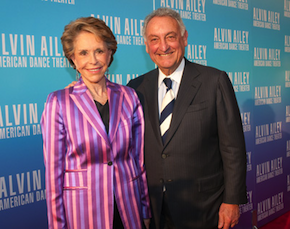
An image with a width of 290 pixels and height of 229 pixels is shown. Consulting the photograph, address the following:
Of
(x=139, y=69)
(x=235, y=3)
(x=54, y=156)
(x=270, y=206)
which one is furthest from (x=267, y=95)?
(x=54, y=156)

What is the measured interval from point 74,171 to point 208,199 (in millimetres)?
1039

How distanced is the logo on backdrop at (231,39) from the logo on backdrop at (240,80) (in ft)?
1.20

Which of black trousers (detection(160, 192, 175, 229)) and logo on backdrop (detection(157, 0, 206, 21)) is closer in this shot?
black trousers (detection(160, 192, 175, 229))

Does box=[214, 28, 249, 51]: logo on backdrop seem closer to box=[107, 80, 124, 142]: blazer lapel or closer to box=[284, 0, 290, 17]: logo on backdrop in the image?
box=[284, 0, 290, 17]: logo on backdrop

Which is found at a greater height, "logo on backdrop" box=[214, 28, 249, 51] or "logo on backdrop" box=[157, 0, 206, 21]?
"logo on backdrop" box=[157, 0, 206, 21]

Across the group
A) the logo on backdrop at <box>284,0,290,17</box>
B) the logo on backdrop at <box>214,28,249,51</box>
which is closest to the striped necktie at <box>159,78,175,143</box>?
the logo on backdrop at <box>214,28,249,51</box>

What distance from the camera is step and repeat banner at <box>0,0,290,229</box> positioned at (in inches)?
99.9

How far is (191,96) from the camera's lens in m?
2.21

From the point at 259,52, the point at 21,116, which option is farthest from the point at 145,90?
the point at 259,52

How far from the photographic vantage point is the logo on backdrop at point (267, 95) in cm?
471

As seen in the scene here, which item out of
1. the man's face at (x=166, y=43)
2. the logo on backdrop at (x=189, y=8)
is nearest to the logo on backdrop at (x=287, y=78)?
the logo on backdrop at (x=189, y=8)

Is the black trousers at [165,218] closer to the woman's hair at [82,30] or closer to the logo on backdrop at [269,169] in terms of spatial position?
the woman's hair at [82,30]

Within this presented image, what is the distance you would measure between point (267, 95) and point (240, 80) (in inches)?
29.3

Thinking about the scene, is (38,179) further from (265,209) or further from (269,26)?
(269,26)
